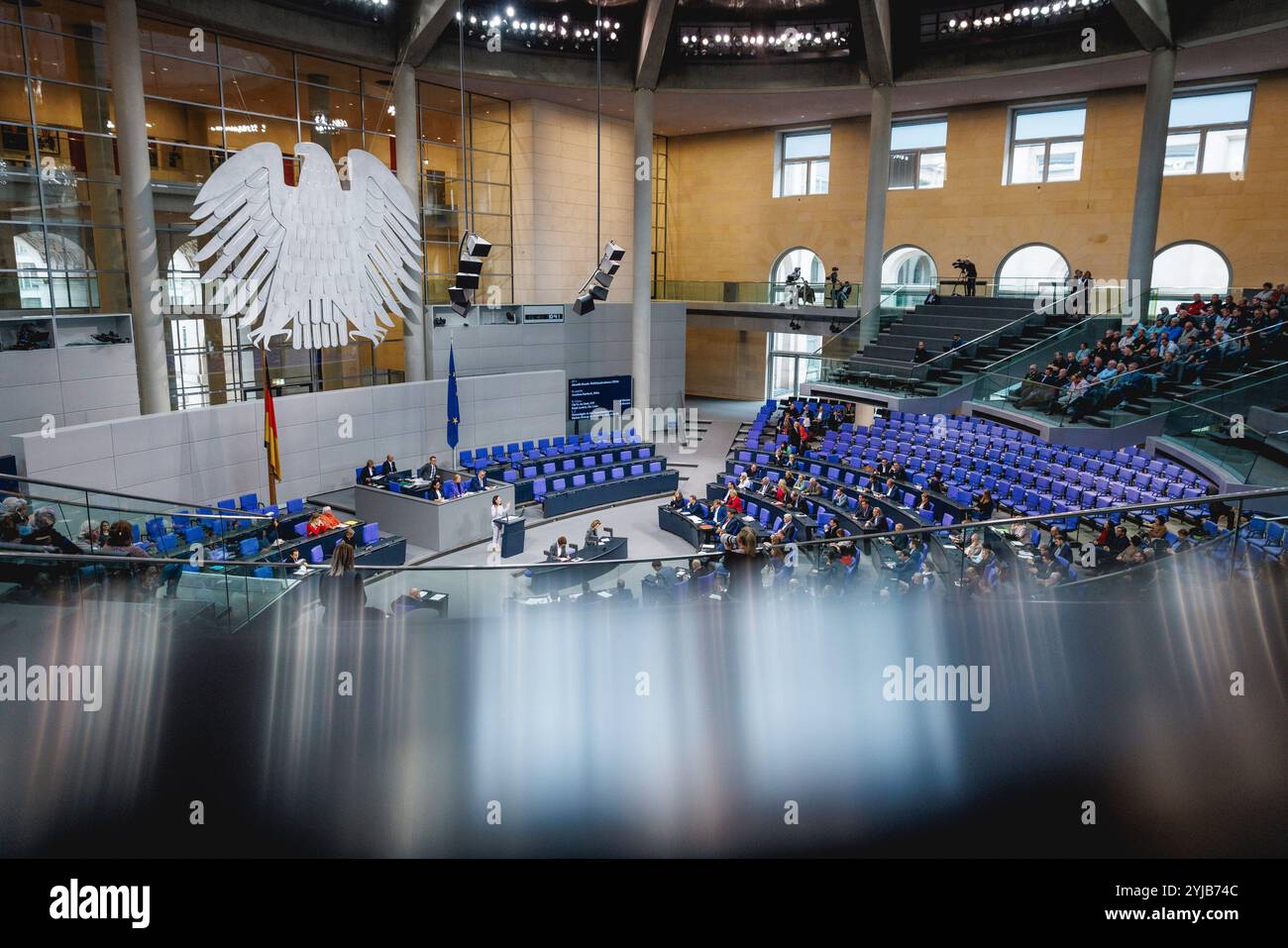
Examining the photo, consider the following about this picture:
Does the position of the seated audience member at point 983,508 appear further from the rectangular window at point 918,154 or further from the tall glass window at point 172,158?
the rectangular window at point 918,154

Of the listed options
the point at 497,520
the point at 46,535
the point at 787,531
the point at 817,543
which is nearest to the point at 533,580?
the point at 817,543

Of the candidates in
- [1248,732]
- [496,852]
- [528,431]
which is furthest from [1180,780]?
[528,431]

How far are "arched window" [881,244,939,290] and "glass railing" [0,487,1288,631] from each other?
21.2 m

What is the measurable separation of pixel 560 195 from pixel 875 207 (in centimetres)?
833

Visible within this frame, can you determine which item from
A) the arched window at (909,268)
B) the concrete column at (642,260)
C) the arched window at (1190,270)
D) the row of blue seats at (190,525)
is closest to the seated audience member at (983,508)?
the row of blue seats at (190,525)

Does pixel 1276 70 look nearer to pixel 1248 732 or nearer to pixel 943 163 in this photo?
pixel 943 163

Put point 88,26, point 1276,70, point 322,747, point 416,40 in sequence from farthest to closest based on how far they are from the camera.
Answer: point 1276,70, point 416,40, point 88,26, point 322,747

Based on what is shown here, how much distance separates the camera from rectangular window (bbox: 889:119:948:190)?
2508cm

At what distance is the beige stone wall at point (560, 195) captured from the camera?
23016 millimetres

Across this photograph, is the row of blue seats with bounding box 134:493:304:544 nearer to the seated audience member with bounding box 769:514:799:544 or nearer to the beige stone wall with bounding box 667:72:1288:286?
the seated audience member with bounding box 769:514:799:544

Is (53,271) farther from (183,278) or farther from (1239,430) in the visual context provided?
(1239,430)

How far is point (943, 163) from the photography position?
25000 mm

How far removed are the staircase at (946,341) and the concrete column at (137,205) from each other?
45.8 ft

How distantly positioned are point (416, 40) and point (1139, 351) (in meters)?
15.3
